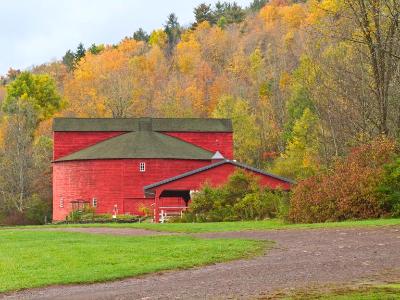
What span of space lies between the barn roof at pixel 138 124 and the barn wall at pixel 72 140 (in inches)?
17.2

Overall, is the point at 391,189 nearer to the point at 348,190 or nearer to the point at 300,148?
the point at 348,190

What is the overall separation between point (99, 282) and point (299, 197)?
51.9ft

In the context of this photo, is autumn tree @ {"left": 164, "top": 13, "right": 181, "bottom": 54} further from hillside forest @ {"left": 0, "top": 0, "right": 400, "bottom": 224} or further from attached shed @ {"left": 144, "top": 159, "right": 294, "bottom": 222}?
attached shed @ {"left": 144, "top": 159, "right": 294, "bottom": 222}

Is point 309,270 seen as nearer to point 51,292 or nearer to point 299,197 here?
point 51,292

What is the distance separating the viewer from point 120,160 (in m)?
57.9

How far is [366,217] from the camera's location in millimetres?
26922

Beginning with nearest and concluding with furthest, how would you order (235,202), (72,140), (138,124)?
1. (235,202)
2. (72,140)
3. (138,124)

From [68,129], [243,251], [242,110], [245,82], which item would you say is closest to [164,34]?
[245,82]

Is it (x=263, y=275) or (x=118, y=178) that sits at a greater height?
(x=118, y=178)

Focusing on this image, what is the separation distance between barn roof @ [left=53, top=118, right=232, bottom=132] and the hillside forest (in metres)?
8.06

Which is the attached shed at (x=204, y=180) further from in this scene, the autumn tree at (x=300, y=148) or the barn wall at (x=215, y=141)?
the autumn tree at (x=300, y=148)

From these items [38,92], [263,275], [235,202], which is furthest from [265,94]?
[263,275]

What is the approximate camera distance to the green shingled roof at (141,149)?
58344mm

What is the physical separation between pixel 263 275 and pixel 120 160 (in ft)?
148
